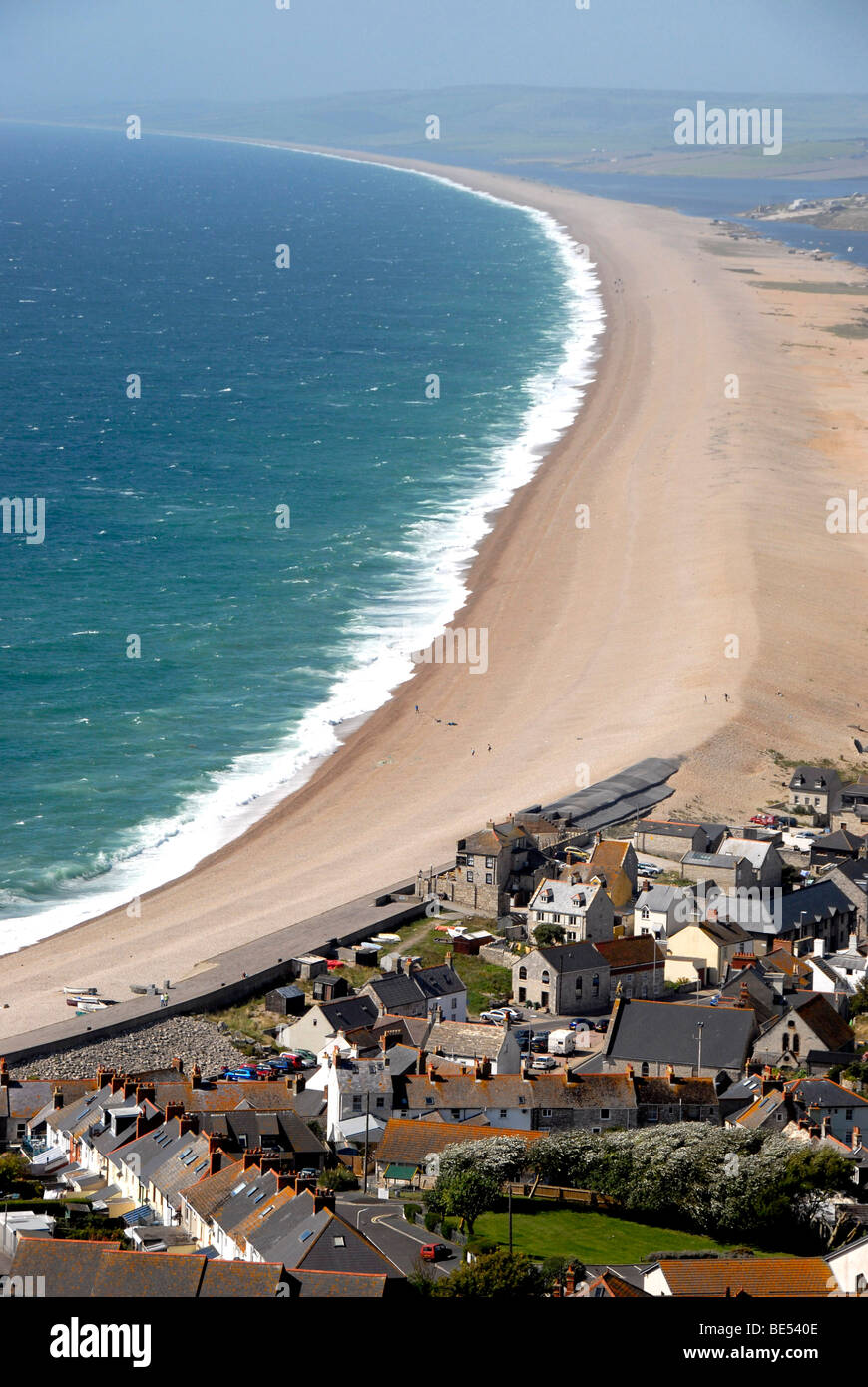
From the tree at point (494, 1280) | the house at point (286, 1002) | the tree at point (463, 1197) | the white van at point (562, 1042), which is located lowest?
the house at point (286, 1002)

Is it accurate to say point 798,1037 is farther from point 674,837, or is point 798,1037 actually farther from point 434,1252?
point 674,837

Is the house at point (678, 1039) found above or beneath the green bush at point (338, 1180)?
beneath

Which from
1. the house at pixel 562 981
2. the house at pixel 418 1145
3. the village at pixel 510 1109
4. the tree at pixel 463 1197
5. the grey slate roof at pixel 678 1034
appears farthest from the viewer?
the house at pixel 562 981

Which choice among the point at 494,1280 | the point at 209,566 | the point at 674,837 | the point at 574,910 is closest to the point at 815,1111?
the point at 494,1280

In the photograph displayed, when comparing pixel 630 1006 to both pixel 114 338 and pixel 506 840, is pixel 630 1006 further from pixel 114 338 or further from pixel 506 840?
pixel 114 338

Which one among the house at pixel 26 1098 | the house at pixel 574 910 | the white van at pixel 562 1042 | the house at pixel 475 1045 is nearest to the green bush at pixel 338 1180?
the house at pixel 475 1045

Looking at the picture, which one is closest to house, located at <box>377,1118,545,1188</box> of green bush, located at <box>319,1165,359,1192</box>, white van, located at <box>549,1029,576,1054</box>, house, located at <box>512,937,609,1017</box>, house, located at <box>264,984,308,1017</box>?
green bush, located at <box>319,1165,359,1192</box>

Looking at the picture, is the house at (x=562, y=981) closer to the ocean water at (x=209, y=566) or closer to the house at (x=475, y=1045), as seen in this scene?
the house at (x=475, y=1045)
